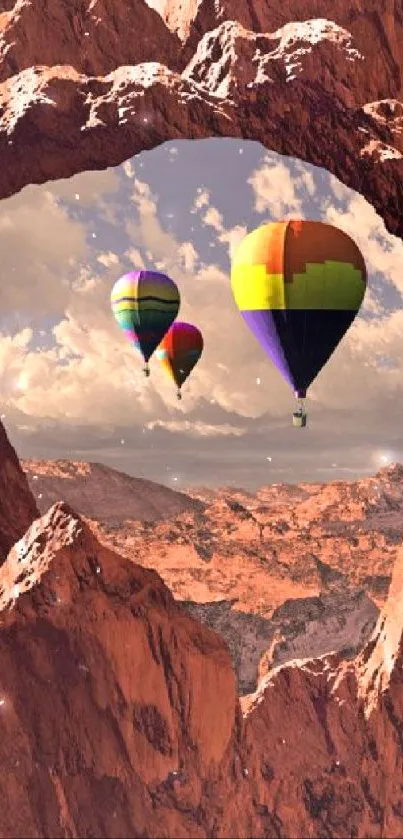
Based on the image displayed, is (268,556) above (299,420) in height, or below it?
below

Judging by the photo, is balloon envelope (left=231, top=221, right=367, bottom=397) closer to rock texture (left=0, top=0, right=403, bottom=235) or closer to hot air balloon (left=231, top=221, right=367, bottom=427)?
hot air balloon (left=231, top=221, right=367, bottom=427)

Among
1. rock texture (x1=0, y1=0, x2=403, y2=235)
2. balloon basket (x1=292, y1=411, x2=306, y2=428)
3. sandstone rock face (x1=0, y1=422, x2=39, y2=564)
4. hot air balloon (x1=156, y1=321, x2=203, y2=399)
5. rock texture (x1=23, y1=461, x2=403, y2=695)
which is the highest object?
rock texture (x1=0, y1=0, x2=403, y2=235)

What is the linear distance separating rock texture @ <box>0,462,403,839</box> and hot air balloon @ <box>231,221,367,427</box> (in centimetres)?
451

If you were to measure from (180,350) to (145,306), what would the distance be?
6.81 m

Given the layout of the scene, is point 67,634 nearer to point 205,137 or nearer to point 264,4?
point 205,137

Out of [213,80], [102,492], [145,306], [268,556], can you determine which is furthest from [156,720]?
[102,492]

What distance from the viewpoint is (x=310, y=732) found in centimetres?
1488

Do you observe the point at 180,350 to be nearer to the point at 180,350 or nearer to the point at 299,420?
the point at 180,350

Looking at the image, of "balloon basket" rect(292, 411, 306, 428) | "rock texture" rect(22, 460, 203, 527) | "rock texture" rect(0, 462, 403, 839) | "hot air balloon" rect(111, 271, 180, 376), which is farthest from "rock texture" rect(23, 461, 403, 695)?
"hot air balloon" rect(111, 271, 180, 376)

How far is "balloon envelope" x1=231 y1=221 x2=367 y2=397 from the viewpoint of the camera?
1576cm

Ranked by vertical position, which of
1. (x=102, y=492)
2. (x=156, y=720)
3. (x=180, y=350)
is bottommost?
(x=156, y=720)

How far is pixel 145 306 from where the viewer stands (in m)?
26.0

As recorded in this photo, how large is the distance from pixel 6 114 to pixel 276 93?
4921 millimetres

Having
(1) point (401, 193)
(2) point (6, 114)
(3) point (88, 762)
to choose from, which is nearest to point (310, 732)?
(3) point (88, 762)
